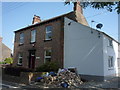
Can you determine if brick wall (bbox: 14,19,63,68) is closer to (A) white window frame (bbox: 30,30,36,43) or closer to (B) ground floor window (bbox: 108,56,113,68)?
(A) white window frame (bbox: 30,30,36,43)

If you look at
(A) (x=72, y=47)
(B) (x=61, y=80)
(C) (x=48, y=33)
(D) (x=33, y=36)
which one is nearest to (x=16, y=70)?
(B) (x=61, y=80)

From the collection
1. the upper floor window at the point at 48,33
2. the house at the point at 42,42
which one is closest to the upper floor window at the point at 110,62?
the house at the point at 42,42

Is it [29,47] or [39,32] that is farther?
[29,47]

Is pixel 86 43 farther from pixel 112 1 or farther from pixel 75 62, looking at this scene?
pixel 112 1

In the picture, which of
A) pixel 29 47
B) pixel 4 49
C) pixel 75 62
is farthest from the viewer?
pixel 4 49

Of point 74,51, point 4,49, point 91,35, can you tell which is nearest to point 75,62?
point 74,51

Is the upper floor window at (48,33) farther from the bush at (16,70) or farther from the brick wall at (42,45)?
the bush at (16,70)

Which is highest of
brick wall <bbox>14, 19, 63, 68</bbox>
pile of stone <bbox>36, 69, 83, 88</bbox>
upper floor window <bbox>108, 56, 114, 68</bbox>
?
brick wall <bbox>14, 19, 63, 68</bbox>

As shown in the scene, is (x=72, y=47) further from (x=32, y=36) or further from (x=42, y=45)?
(x=32, y=36)

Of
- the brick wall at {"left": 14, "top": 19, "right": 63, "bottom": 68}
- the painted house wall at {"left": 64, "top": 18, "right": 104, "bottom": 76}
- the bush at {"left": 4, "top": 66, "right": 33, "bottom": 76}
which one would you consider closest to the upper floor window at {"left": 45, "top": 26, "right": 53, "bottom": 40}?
the brick wall at {"left": 14, "top": 19, "right": 63, "bottom": 68}

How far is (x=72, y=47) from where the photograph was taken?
→ 16672mm

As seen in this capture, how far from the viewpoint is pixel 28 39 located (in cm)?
2114

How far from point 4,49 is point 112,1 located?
144 ft

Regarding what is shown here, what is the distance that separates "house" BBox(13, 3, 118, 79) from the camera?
47.3ft
